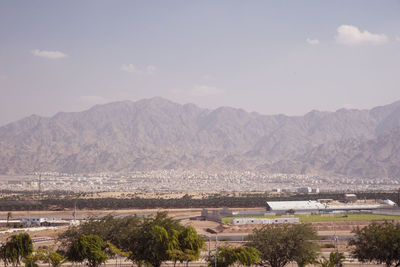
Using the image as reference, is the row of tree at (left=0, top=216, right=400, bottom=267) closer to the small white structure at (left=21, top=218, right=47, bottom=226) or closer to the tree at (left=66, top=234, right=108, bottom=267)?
the tree at (left=66, top=234, right=108, bottom=267)

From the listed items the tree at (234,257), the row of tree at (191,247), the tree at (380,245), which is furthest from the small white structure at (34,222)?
the tree at (380,245)

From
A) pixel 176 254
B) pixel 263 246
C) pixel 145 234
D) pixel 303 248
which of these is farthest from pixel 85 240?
pixel 303 248

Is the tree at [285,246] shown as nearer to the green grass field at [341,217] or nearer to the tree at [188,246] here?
the tree at [188,246]

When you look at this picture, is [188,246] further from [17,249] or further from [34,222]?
[34,222]

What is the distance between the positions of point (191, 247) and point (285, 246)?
8813 millimetres

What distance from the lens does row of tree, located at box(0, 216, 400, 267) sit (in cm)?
4141

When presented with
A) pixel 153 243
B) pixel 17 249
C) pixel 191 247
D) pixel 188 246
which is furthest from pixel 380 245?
pixel 17 249

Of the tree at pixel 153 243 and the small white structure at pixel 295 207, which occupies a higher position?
the tree at pixel 153 243

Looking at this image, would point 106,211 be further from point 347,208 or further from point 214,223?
point 347,208

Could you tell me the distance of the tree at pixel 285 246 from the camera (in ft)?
148

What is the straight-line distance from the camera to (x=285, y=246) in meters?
45.6

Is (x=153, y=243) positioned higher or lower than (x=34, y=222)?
higher

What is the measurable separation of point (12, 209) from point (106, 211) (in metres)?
21.7

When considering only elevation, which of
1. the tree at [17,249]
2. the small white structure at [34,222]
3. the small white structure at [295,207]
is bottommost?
the small white structure at [34,222]
